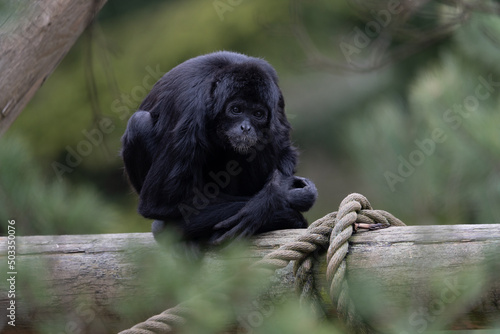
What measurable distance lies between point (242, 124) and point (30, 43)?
4.17ft

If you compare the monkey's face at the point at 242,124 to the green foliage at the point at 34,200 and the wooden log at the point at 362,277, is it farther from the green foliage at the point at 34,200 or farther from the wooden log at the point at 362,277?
the green foliage at the point at 34,200

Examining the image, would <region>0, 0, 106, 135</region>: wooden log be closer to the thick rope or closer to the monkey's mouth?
the monkey's mouth

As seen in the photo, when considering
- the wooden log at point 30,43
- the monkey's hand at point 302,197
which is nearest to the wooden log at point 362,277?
the monkey's hand at point 302,197

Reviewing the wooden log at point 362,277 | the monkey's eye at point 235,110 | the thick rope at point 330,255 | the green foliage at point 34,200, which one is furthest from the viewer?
the monkey's eye at point 235,110

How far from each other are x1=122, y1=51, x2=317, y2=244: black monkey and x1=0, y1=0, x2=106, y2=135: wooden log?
612 millimetres

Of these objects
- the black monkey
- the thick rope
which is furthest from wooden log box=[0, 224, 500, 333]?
the black monkey

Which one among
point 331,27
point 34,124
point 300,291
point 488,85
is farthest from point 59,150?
point 300,291

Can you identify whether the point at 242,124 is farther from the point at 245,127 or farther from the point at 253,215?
the point at 253,215

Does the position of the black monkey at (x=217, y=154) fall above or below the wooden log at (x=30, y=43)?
below

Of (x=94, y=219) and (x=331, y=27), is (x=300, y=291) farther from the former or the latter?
(x=331, y=27)

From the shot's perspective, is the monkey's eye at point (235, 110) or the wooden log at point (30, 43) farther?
the monkey's eye at point (235, 110)

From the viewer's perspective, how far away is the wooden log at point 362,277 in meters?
1.71

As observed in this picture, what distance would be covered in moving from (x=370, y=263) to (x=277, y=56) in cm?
669

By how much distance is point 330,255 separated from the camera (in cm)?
264
